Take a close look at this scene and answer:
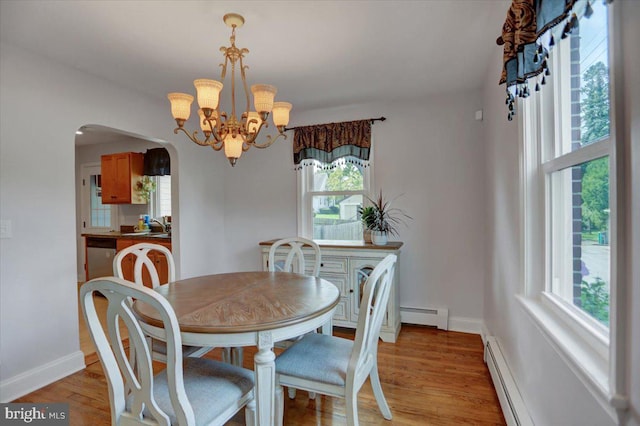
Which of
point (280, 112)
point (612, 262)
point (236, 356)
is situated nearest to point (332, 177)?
point (280, 112)

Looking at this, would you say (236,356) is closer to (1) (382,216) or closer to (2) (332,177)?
(1) (382,216)

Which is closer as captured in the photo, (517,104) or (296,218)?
(517,104)

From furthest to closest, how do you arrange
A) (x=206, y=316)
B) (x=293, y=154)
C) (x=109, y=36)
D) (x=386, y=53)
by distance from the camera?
1. (x=293, y=154)
2. (x=386, y=53)
3. (x=109, y=36)
4. (x=206, y=316)

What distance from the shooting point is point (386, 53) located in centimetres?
231

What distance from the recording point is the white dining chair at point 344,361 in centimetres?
147

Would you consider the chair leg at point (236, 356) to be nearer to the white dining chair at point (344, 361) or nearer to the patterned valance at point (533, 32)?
the white dining chair at point (344, 361)

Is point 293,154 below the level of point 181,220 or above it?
above


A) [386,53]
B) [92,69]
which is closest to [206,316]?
[386,53]

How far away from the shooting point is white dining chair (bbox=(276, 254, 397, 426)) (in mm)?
1467

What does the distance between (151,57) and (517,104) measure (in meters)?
2.43

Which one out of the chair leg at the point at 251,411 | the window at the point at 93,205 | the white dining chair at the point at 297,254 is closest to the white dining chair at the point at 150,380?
the chair leg at the point at 251,411

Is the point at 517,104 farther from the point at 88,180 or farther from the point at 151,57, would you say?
the point at 88,180

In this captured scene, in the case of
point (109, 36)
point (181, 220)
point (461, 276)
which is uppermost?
point (109, 36)

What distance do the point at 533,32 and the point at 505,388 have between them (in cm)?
179
